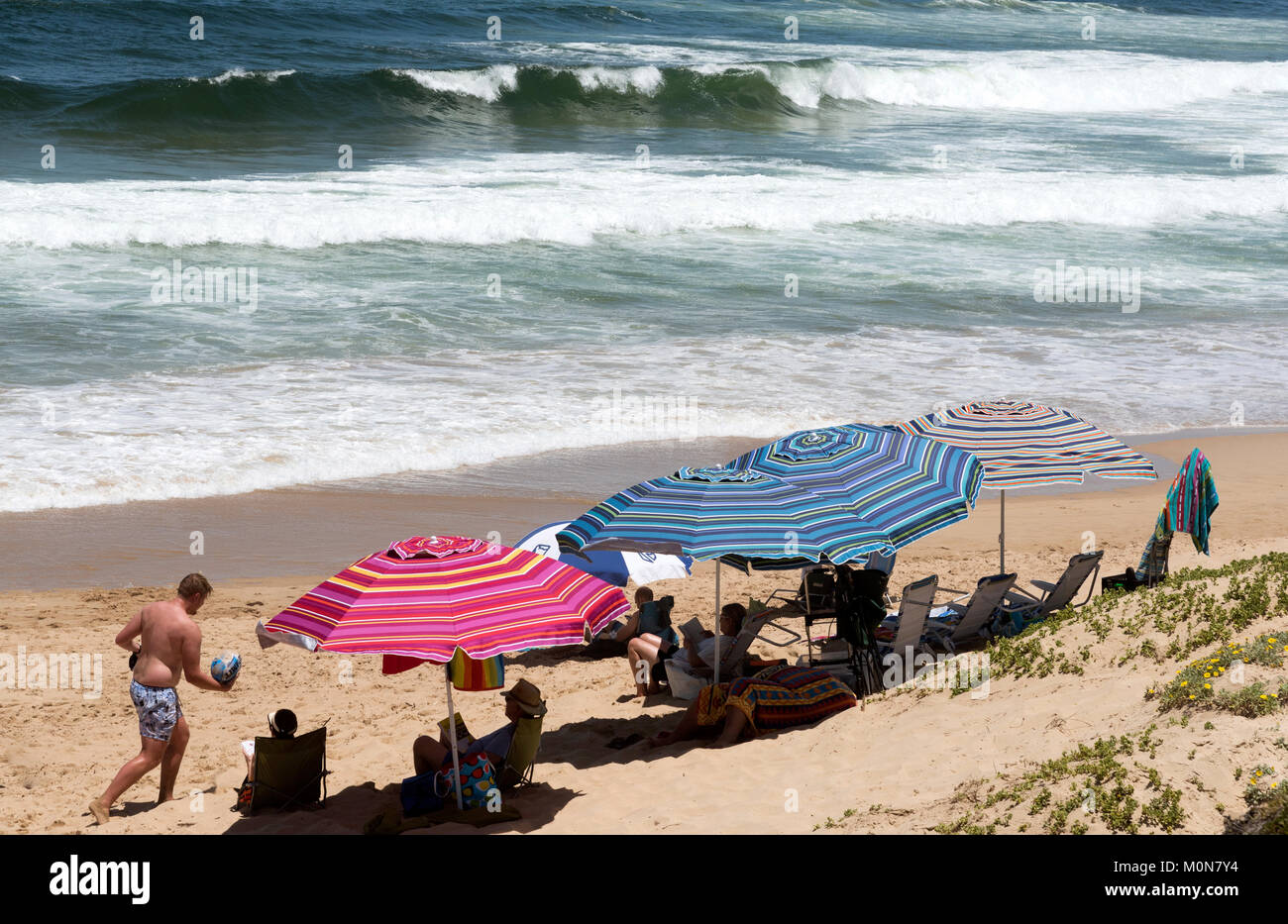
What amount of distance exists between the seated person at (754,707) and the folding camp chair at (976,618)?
143 cm

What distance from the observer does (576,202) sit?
24.7m

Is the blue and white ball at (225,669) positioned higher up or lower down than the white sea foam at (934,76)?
lower down

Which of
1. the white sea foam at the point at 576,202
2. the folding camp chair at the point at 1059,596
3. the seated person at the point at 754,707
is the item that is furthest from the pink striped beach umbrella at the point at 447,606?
the white sea foam at the point at 576,202

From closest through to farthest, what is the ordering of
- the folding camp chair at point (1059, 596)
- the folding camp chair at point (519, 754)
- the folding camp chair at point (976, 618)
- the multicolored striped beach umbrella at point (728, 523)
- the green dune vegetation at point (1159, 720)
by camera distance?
the green dune vegetation at point (1159, 720), the multicolored striped beach umbrella at point (728, 523), the folding camp chair at point (519, 754), the folding camp chair at point (976, 618), the folding camp chair at point (1059, 596)

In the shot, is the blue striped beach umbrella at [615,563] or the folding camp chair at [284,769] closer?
→ the folding camp chair at [284,769]

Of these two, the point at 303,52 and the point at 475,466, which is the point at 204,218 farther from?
the point at 303,52

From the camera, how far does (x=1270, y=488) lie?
43.1ft

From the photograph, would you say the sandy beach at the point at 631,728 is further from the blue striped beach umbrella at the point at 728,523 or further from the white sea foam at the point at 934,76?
the white sea foam at the point at 934,76

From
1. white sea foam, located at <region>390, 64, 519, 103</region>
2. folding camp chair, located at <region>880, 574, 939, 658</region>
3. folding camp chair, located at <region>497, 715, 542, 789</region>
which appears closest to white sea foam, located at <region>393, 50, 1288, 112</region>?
white sea foam, located at <region>390, 64, 519, 103</region>

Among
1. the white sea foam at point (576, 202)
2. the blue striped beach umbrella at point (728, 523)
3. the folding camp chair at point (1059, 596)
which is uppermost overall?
the white sea foam at point (576, 202)

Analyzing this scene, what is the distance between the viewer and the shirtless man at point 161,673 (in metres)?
7.32

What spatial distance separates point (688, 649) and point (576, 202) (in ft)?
55.5

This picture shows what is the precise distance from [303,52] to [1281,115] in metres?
30.4

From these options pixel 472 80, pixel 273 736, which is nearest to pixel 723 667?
pixel 273 736
